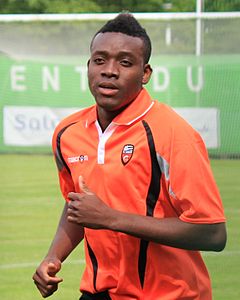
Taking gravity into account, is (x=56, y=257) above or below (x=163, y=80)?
above

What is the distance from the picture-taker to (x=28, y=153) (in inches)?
552

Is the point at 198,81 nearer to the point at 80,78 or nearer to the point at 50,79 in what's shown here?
the point at 80,78

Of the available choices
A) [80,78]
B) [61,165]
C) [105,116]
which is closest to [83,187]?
[105,116]

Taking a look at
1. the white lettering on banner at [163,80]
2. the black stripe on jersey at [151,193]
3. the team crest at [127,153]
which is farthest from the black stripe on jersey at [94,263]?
the white lettering on banner at [163,80]

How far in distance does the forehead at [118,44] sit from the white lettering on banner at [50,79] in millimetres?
10473

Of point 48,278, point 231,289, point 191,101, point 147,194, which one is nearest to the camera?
point 147,194

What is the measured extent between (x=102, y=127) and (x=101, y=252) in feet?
1.58

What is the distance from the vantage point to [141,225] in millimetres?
3730

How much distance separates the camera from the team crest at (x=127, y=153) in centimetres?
381

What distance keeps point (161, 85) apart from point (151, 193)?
9.33 m

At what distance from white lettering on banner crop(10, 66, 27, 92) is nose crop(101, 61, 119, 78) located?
9.77 metres

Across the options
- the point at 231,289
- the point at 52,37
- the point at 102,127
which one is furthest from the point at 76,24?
the point at 102,127

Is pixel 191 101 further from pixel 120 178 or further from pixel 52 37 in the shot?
pixel 120 178

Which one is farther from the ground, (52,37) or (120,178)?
(120,178)
